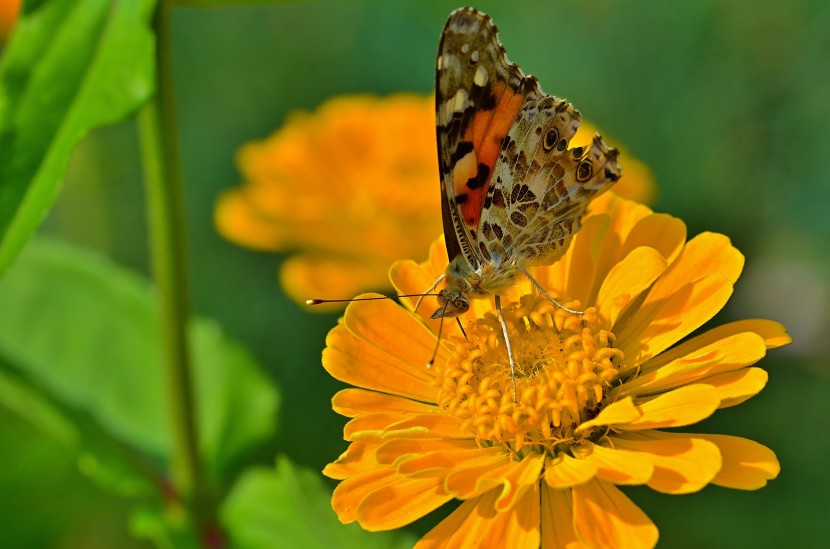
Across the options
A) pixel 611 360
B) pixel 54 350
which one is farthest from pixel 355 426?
pixel 54 350

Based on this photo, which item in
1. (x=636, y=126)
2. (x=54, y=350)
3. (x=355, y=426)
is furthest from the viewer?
(x=636, y=126)

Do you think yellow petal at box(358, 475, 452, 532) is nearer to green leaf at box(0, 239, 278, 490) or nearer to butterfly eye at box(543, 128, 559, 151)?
butterfly eye at box(543, 128, 559, 151)

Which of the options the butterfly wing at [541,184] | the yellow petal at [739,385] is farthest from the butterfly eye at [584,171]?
the yellow petal at [739,385]

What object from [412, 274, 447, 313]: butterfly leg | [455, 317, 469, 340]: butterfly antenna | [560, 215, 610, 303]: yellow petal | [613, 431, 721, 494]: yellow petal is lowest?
[455, 317, 469, 340]: butterfly antenna

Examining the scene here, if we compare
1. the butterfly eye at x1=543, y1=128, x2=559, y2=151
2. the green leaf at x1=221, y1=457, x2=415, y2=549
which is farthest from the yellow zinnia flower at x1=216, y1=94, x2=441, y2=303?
the butterfly eye at x1=543, y1=128, x2=559, y2=151

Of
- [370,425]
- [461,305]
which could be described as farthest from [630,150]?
[370,425]

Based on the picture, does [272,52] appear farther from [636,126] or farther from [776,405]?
[776,405]

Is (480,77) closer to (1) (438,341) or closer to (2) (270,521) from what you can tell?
(1) (438,341)
